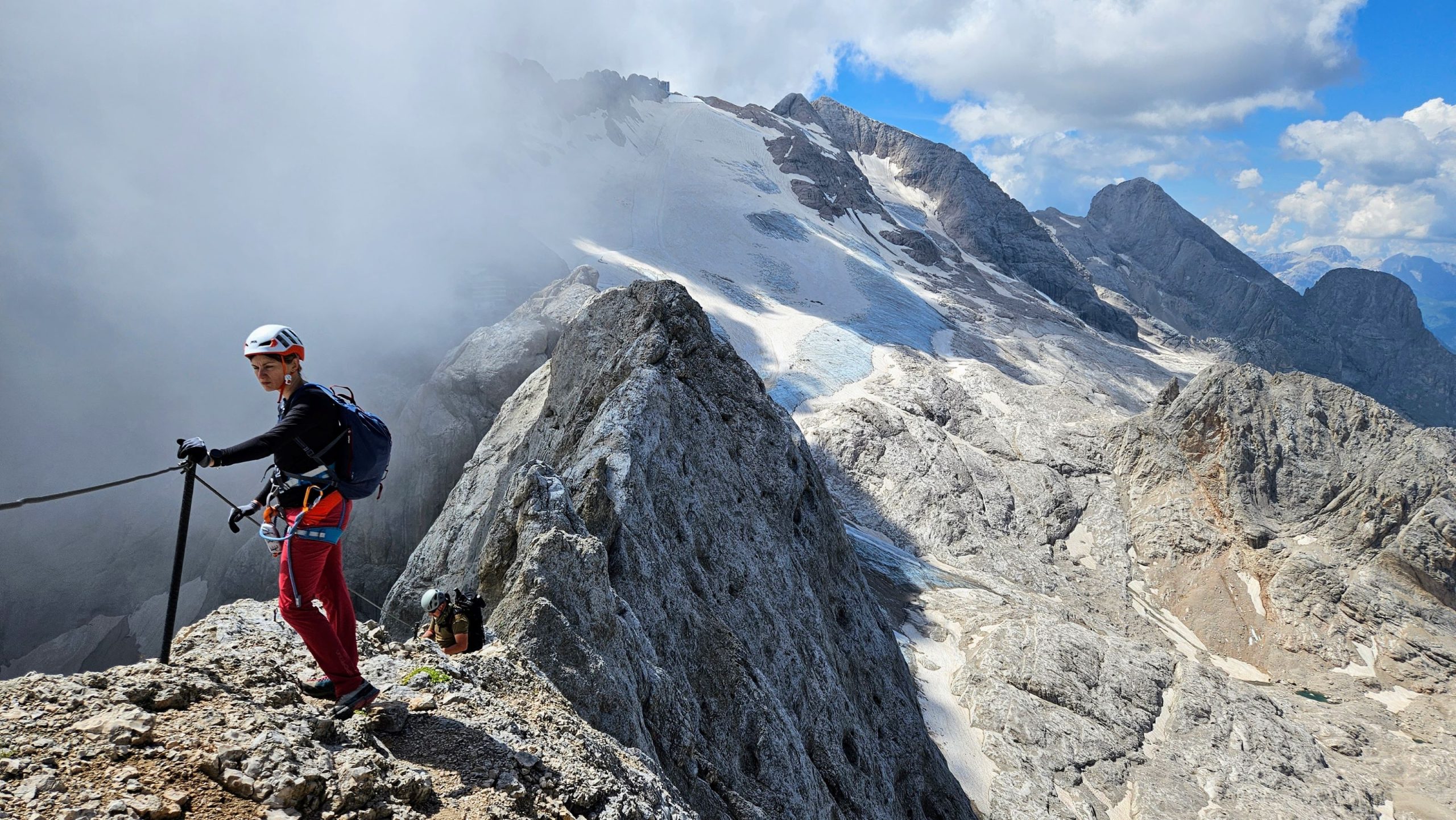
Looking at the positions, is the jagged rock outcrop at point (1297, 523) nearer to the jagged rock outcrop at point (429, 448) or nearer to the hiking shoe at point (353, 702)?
the jagged rock outcrop at point (429, 448)

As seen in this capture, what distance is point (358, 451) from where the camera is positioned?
20.2 ft

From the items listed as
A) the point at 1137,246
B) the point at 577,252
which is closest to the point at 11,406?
the point at 577,252

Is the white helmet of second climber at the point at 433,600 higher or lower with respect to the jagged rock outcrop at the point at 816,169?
lower

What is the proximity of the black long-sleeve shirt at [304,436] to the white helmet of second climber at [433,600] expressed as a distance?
2.70 metres

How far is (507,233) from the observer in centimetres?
7388

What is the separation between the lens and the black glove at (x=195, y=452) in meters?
5.20

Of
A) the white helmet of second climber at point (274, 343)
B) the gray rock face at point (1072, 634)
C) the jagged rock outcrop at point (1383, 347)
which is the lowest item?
the gray rock face at point (1072, 634)

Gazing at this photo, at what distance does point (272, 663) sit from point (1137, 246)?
223870 millimetres

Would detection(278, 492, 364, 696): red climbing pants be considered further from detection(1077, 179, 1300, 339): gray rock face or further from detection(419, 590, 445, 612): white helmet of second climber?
detection(1077, 179, 1300, 339): gray rock face

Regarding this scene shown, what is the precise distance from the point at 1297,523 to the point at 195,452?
62.9 m

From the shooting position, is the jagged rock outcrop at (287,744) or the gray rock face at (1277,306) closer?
the jagged rock outcrop at (287,744)

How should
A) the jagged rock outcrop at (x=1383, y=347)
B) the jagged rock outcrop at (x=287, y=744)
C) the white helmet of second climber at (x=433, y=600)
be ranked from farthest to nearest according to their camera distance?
the jagged rock outcrop at (x=1383, y=347), the white helmet of second climber at (x=433, y=600), the jagged rock outcrop at (x=287, y=744)

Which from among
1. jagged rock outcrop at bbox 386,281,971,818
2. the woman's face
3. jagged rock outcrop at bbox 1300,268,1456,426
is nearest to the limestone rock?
the woman's face

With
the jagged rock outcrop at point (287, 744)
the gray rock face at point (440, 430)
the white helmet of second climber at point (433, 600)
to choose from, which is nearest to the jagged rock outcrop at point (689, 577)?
the white helmet of second climber at point (433, 600)
